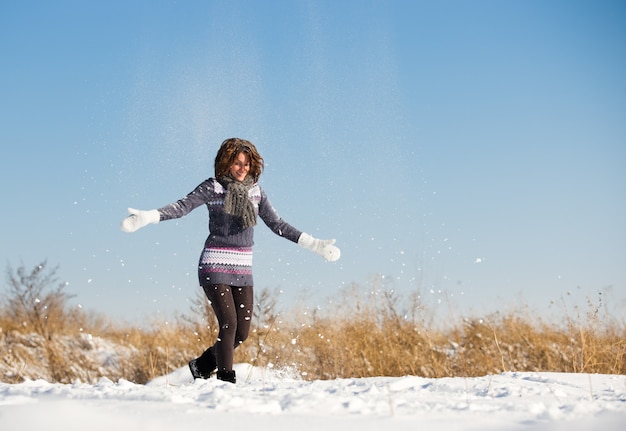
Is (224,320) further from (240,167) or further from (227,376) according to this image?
(240,167)

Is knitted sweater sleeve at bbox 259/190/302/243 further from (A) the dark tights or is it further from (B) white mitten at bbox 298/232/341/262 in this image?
(A) the dark tights

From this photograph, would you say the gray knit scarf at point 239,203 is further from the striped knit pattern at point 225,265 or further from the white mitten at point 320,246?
the white mitten at point 320,246

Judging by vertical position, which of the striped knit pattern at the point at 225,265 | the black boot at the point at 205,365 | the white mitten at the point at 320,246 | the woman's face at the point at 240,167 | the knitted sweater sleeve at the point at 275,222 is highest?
the woman's face at the point at 240,167

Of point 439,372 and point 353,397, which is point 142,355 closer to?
point 439,372

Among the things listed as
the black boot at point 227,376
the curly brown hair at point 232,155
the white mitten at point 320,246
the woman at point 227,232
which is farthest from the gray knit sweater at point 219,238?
the black boot at point 227,376

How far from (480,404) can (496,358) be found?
562cm

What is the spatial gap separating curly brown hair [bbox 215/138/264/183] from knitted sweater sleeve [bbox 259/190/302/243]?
22 cm

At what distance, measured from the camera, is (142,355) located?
8.66 m

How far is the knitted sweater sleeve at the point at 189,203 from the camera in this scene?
14.7 ft

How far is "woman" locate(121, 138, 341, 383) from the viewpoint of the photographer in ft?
14.4

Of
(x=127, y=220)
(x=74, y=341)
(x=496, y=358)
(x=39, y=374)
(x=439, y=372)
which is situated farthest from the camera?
(x=74, y=341)

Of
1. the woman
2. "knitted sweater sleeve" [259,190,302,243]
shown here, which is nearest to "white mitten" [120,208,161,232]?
the woman

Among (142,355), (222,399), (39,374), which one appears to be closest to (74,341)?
(39,374)

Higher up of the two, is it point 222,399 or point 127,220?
point 127,220
